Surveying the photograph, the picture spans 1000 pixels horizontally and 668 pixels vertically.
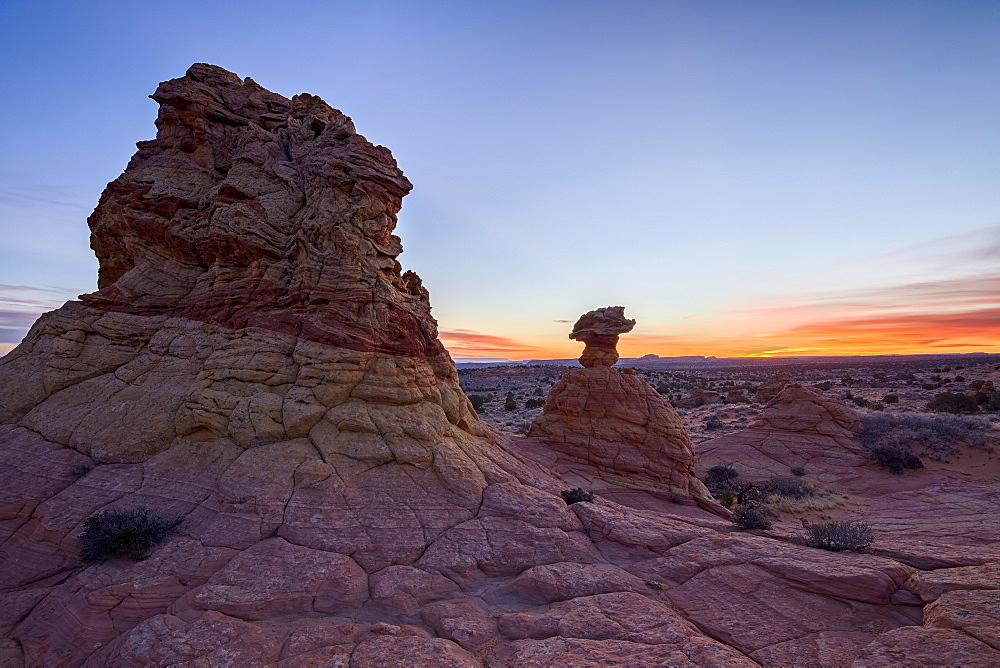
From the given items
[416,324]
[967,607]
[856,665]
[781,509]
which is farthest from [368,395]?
[781,509]

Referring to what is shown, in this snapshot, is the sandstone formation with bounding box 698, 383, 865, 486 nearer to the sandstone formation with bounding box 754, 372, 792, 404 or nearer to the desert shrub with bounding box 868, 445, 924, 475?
the desert shrub with bounding box 868, 445, 924, 475

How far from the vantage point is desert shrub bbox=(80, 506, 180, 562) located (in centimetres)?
721

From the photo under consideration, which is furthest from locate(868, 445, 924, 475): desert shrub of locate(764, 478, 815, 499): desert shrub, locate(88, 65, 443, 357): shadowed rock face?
locate(88, 65, 443, 357): shadowed rock face

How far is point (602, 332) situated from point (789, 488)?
11.7 m

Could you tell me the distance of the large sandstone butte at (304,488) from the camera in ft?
20.1

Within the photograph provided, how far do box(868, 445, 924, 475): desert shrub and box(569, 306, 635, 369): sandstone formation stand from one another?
15.9 m

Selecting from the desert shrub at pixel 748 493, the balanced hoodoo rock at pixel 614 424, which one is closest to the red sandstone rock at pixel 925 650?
the balanced hoodoo rock at pixel 614 424

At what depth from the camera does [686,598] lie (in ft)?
24.0

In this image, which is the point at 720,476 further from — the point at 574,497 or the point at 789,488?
the point at 574,497

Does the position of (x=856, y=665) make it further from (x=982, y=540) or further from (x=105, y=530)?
(x=105, y=530)

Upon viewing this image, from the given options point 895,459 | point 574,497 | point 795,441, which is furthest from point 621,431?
point 895,459

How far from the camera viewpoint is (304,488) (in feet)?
28.4

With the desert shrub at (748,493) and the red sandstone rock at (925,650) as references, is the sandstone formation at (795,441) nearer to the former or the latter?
the desert shrub at (748,493)

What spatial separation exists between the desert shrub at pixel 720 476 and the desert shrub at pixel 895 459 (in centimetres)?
758
